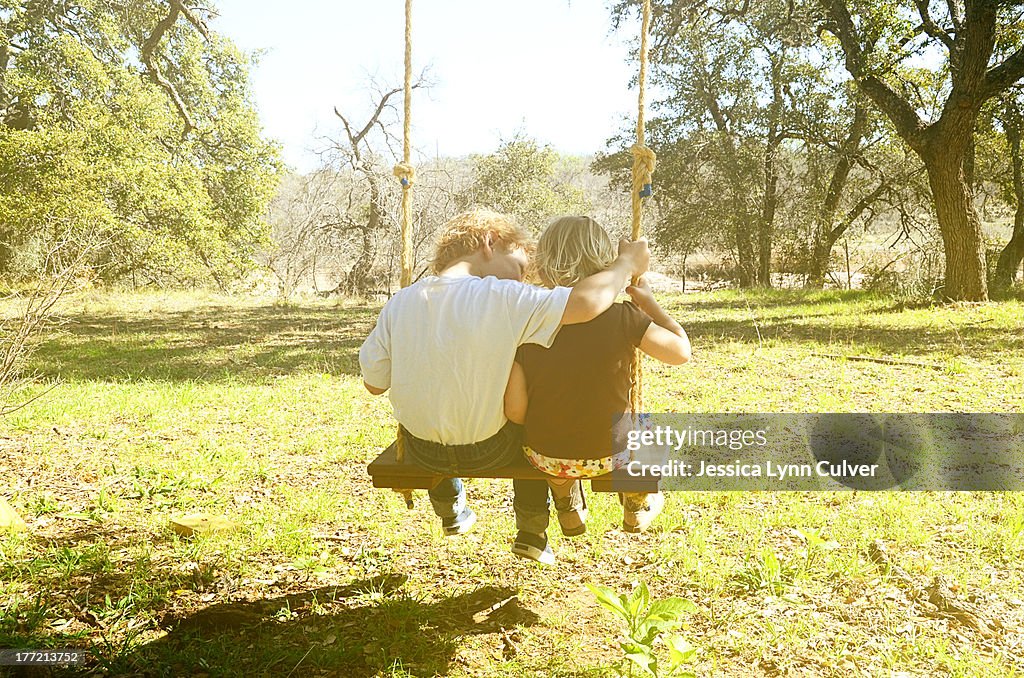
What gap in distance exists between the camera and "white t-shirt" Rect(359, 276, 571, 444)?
2.01 m

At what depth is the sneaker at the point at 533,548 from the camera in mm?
2385

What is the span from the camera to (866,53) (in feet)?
31.3

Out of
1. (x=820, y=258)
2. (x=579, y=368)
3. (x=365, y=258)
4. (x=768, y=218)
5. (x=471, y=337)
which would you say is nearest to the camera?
(x=471, y=337)

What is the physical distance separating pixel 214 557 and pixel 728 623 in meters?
2.16

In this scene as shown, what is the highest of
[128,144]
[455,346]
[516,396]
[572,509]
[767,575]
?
[128,144]

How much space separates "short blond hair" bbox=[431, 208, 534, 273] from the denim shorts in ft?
1.82

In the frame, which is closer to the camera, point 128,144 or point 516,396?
point 516,396

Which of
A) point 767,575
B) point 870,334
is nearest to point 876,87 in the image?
point 870,334

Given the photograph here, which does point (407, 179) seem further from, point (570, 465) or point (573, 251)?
point (570, 465)

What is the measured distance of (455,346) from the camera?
2059 mm

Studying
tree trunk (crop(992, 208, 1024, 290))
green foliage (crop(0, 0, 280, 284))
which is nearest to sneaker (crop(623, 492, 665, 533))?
green foliage (crop(0, 0, 280, 284))

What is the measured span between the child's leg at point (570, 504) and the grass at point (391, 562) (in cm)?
45

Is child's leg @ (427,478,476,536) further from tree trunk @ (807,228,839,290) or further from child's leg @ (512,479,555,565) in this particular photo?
tree trunk @ (807,228,839,290)

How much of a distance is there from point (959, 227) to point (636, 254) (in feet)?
30.4
